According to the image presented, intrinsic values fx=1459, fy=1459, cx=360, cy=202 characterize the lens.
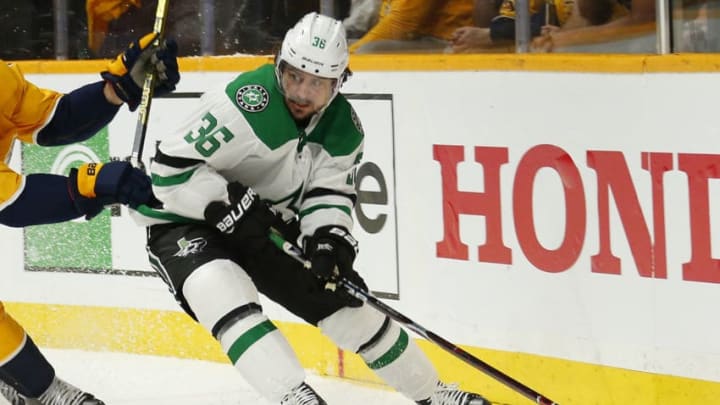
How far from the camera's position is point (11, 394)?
453 centimetres

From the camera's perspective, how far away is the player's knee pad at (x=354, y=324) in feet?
12.6

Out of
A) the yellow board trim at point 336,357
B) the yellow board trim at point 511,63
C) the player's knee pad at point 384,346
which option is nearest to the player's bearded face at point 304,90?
the player's knee pad at point 384,346

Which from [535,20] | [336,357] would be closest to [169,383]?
[336,357]

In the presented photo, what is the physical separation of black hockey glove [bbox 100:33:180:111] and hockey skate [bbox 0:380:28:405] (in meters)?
0.96

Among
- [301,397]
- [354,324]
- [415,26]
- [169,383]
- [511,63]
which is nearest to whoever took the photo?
[301,397]

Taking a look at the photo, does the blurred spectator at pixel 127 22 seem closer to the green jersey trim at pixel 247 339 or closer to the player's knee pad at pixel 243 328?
the player's knee pad at pixel 243 328

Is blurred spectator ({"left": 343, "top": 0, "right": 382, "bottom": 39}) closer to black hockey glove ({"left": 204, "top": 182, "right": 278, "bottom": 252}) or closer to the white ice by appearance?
the white ice

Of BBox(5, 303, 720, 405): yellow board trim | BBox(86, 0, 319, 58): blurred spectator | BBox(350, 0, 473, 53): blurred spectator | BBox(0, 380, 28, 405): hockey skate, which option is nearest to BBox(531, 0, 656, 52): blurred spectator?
BBox(350, 0, 473, 53): blurred spectator

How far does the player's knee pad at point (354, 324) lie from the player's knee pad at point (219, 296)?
26cm

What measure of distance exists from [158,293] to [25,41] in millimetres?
1196

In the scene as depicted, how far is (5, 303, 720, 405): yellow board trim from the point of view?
4.03 m

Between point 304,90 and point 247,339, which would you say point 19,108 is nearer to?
point 304,90

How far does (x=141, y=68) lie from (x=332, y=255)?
1.02 m

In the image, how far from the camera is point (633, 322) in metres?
4.02
